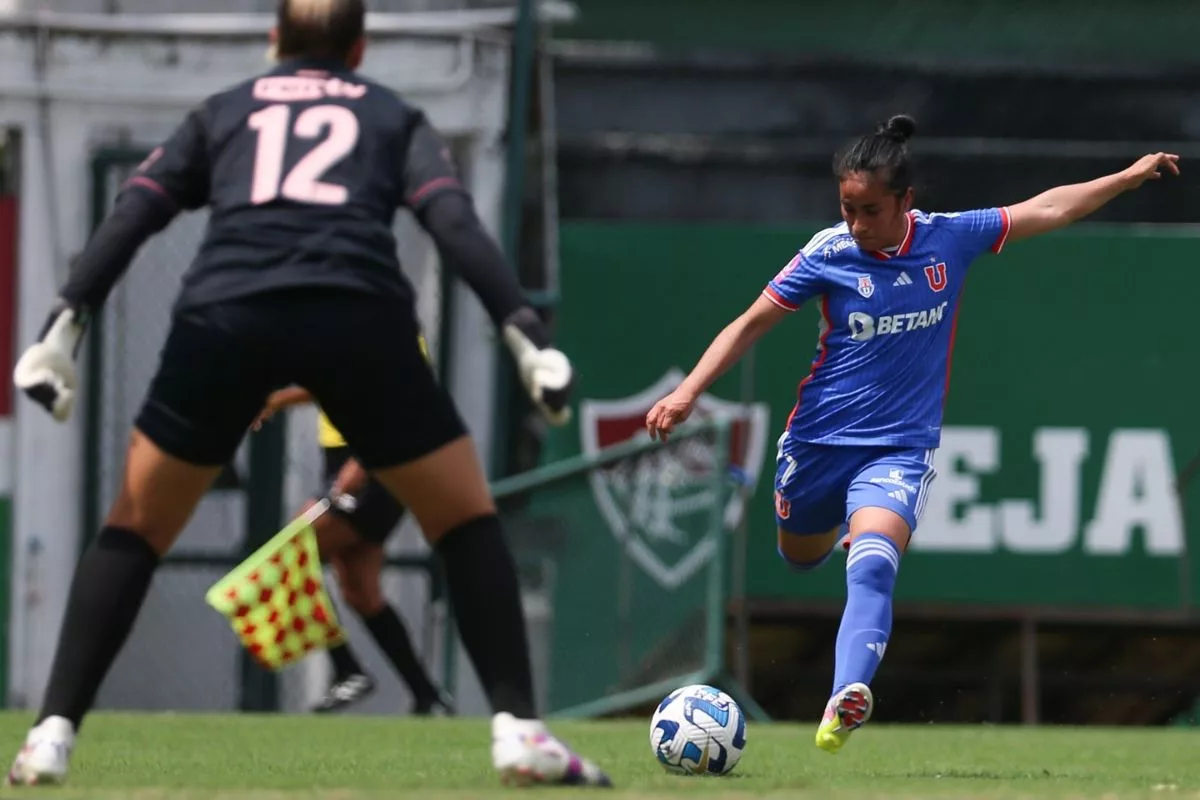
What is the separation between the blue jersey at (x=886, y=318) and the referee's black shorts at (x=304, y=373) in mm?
2223

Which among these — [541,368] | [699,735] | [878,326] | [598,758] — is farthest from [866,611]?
[541,368]

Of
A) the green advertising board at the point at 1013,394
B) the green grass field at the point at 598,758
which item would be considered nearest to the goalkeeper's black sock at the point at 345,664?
the green grass field at the point at 598,758

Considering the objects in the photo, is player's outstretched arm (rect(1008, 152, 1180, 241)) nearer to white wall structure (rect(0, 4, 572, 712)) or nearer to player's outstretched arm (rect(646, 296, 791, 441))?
player's outstretched arm (rect(646, 296, 791, 441))

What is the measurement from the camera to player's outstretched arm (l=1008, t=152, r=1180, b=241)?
7.09m

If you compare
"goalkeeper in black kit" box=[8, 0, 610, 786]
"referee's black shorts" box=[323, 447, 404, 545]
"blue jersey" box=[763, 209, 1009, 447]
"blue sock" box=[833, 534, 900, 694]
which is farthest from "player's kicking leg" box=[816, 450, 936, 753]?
"referee's black shorts" box=[323, 447, 404, 545]

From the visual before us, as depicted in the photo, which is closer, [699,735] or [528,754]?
[528,754]

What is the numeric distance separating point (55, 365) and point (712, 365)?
237cm

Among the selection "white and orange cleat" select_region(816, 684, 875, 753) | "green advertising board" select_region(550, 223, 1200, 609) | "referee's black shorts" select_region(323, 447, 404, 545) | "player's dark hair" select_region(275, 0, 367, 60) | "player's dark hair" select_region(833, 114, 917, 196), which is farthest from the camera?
"green advertising board" select_region(550, 223, 1200, 609)

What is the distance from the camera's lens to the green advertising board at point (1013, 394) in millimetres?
11234

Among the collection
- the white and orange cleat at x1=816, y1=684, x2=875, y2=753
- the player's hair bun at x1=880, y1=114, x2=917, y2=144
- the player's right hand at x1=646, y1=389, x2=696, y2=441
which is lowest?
the white and orange cleat at x1=816, y1=684, x2=875, y2=753

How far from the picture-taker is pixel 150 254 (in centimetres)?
1211

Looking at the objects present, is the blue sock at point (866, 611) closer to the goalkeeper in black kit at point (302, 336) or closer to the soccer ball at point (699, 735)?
the soccer ball at point (699, 735)

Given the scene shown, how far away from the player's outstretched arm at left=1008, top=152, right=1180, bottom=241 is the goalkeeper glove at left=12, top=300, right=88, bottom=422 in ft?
10.7

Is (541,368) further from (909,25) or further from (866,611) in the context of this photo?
(909,25)
